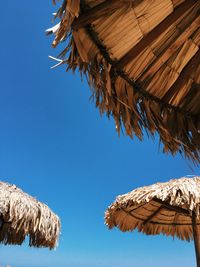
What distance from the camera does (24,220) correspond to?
3.93 metres

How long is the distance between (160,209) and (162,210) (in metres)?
0.06

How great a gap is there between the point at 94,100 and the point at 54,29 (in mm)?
445

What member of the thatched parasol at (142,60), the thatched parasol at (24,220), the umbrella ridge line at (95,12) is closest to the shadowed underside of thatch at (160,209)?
the thatched parasol at (24,220)

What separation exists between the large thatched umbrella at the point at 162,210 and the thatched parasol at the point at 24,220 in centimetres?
102

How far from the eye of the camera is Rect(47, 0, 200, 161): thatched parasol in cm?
116

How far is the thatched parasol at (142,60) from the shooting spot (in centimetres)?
116

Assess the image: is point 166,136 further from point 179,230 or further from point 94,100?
point 179,230

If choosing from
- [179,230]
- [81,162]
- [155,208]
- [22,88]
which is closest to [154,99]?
[155,208]

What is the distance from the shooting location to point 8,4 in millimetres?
9109

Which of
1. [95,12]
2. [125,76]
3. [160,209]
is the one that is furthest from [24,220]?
[95,12]

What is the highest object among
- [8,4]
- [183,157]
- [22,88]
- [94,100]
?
[22,88]

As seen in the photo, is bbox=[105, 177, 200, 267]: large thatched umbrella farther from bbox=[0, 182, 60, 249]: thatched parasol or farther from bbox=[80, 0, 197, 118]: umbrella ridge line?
bbox=[80, 0, 197, 118]: umbrella ridge line

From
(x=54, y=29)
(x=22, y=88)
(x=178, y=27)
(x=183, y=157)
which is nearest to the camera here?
(x=54, y=29)

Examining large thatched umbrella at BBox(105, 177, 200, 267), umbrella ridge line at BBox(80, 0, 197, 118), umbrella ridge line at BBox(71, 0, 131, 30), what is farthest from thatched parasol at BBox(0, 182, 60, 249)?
umbrella ridge line at BBox(71, 0, 131, 30)
